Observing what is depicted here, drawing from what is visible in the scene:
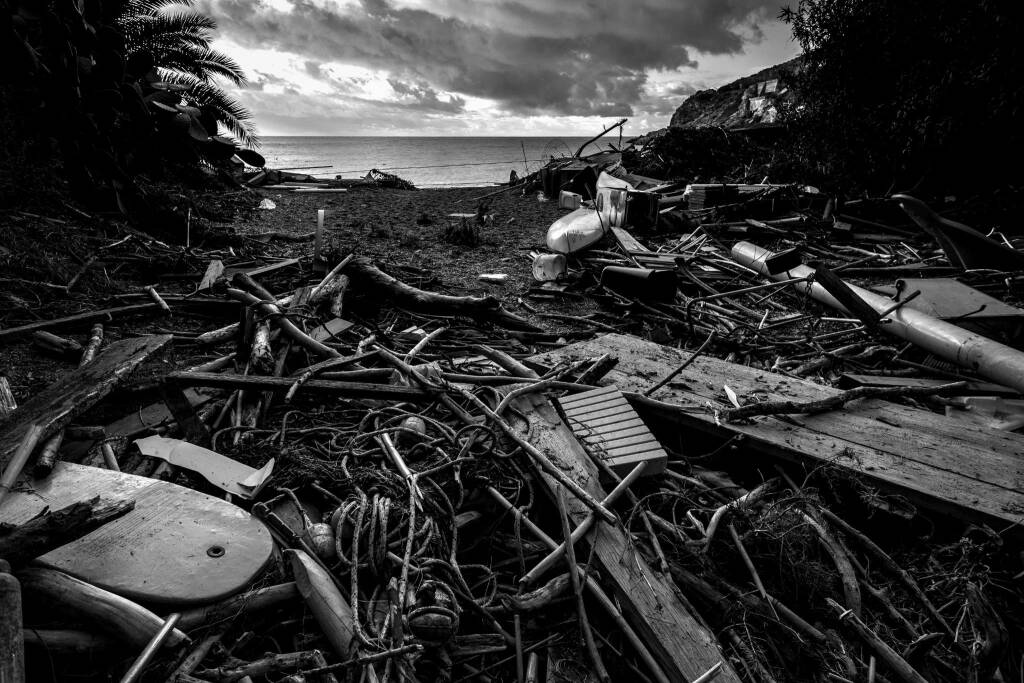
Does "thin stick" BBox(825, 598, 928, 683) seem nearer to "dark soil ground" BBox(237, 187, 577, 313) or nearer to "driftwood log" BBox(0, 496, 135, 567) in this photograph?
"driftwood log" BBox(0, 496, 135, 567)

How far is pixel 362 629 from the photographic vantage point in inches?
75.0

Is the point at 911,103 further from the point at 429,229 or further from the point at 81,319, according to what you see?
the point at 81,319

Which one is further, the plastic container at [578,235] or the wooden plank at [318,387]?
the plastic container at [578,235]

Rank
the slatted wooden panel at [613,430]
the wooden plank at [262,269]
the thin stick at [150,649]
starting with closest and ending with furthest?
the thin stick at [150,649], the slatted wooden panel at [613,430], the wooden plank at [262,269]

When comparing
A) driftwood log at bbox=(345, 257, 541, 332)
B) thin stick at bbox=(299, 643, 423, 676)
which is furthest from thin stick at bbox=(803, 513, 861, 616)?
driftwood log at bbox=(345, 257, 541, 332)

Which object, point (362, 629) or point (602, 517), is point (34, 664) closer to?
point (362, 629)

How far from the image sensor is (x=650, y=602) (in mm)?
2145

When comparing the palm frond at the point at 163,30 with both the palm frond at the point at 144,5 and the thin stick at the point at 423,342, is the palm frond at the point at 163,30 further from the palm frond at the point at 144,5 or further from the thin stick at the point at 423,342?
the thin stick at the point at 423,342

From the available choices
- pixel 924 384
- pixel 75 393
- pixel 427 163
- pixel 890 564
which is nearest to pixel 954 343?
pixel 924 384

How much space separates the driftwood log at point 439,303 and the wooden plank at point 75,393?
255 cm

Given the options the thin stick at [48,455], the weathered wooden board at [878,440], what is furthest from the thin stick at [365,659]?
the weathered wooden board at [878,440]

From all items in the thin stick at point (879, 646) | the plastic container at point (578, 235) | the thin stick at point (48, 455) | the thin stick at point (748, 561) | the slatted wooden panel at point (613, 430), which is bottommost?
the thin stick at point (879, 646)

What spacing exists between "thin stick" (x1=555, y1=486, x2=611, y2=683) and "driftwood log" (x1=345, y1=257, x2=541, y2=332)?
3303 mm

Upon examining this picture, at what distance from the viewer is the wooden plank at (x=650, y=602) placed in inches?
76.5
